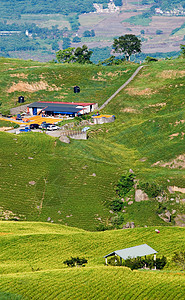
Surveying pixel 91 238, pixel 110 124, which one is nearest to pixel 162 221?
pixel 91 238

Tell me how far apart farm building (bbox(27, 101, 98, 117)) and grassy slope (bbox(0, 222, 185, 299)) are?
60.6 metres

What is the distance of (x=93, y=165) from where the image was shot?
291ft

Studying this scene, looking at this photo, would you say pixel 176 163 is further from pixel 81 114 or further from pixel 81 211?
pixel 81 114

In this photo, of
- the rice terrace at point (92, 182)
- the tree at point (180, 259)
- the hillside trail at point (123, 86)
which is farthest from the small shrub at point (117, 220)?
the hillside trail at point (123, 86)

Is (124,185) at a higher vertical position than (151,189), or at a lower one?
higher

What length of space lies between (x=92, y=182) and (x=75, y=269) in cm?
3684

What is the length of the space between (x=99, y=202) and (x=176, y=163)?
69.3 feet

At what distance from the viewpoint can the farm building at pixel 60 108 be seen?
127 meters

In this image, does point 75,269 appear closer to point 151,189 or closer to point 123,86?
point 151,189

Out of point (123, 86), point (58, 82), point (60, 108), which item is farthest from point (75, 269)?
point (58, 82)

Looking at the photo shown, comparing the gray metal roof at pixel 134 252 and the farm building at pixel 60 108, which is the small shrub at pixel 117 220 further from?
the farm building at pixel 60 108

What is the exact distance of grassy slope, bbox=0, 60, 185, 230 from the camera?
76.6 metres

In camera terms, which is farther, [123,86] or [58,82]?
[58,82]

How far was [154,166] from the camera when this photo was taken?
94.4 meters
